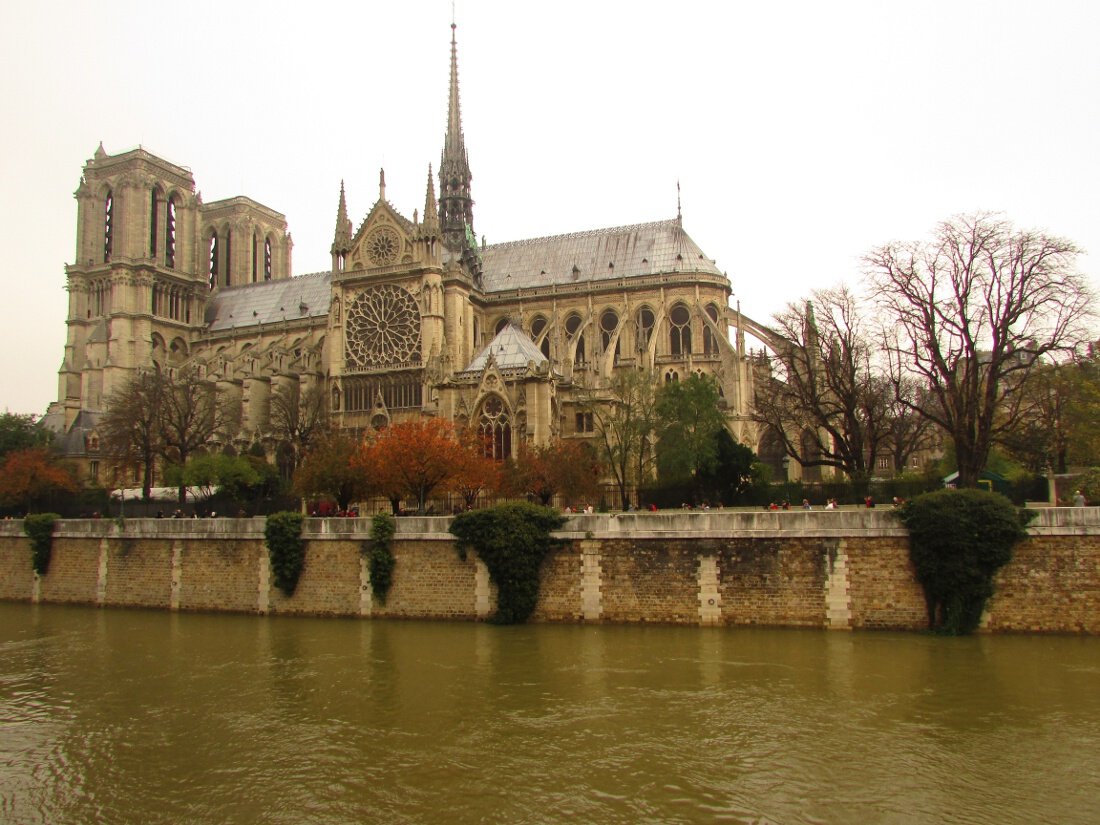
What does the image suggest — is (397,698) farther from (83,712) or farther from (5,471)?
(5,471)

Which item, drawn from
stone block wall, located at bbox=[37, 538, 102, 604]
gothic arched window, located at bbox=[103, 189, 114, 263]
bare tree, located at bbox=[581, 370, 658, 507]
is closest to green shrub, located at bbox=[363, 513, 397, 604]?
bare tree, located at bbox=[581, 370, 658, 507]

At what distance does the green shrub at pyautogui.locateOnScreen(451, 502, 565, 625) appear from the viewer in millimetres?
26562

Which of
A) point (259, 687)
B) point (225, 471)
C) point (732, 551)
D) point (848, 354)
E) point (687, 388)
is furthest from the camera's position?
point (225, 471)

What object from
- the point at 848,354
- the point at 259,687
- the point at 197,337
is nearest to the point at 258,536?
the point at 259,687

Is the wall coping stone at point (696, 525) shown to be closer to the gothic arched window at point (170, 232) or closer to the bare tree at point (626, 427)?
the bare tree at point (626, 427)

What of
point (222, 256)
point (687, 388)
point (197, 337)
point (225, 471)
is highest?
point (222, 256)

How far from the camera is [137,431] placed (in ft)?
159

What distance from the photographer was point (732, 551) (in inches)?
981

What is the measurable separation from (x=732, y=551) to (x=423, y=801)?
13.3 m

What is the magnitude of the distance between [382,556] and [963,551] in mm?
15967

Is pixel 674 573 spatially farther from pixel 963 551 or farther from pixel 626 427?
pixel 626 427

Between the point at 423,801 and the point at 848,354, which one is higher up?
the point at 848,354

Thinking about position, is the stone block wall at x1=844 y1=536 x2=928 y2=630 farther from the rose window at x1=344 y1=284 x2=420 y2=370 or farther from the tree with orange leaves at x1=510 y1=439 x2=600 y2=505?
the rose window at x1=344 y1=284 x2=420 y2=370

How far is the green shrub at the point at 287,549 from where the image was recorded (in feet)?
97.9
